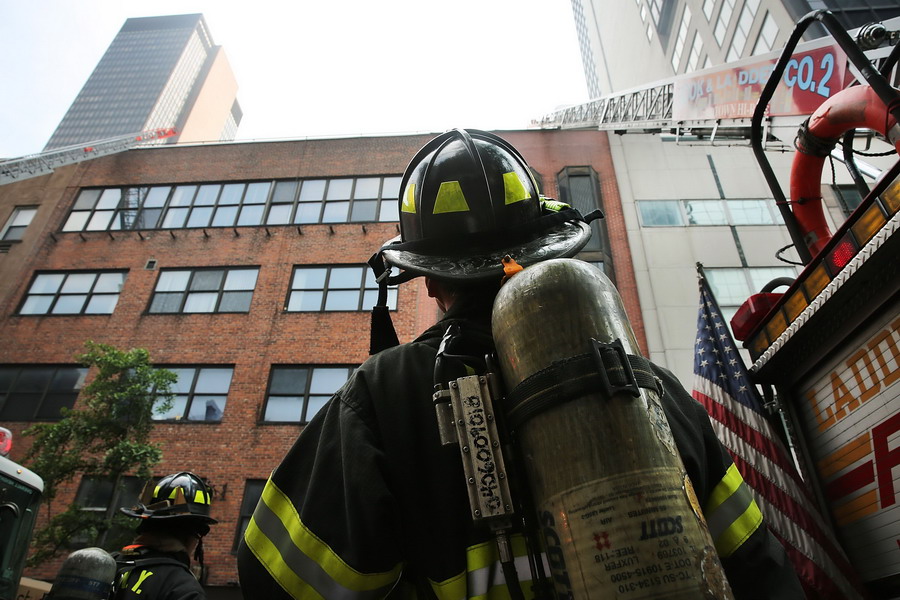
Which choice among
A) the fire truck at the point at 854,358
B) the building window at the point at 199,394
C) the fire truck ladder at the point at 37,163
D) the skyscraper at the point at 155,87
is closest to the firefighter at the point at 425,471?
the fire truck at the point at 854,358

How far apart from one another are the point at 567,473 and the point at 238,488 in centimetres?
1335

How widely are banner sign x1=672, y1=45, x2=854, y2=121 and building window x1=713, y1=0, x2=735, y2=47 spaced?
12.3 m

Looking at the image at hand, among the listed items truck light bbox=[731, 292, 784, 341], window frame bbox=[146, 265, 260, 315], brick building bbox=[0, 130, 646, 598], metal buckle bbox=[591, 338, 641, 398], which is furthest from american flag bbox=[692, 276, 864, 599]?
window frame bbox=[146, 265, 260, 315]

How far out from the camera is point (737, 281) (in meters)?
14.4

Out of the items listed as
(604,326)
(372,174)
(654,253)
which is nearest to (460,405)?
(604,326)

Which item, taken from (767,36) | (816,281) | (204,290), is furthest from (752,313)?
(767,36)

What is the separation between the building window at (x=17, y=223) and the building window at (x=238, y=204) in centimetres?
168

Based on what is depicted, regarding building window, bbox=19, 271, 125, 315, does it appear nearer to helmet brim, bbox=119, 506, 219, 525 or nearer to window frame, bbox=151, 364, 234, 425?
Answer: window frame, bbox=151, 364, 234, 425

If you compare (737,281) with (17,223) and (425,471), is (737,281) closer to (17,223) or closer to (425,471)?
(425,471)

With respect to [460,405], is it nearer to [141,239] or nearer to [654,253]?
[654,253]

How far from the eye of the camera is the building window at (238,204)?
17666mm

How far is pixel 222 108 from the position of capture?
11512cm

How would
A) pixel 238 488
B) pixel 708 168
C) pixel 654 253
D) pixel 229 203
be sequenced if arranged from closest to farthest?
pixel 238 488
pixel 654 253
pixel 708 168
pixel 229 203

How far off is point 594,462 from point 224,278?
1718 centimetres
